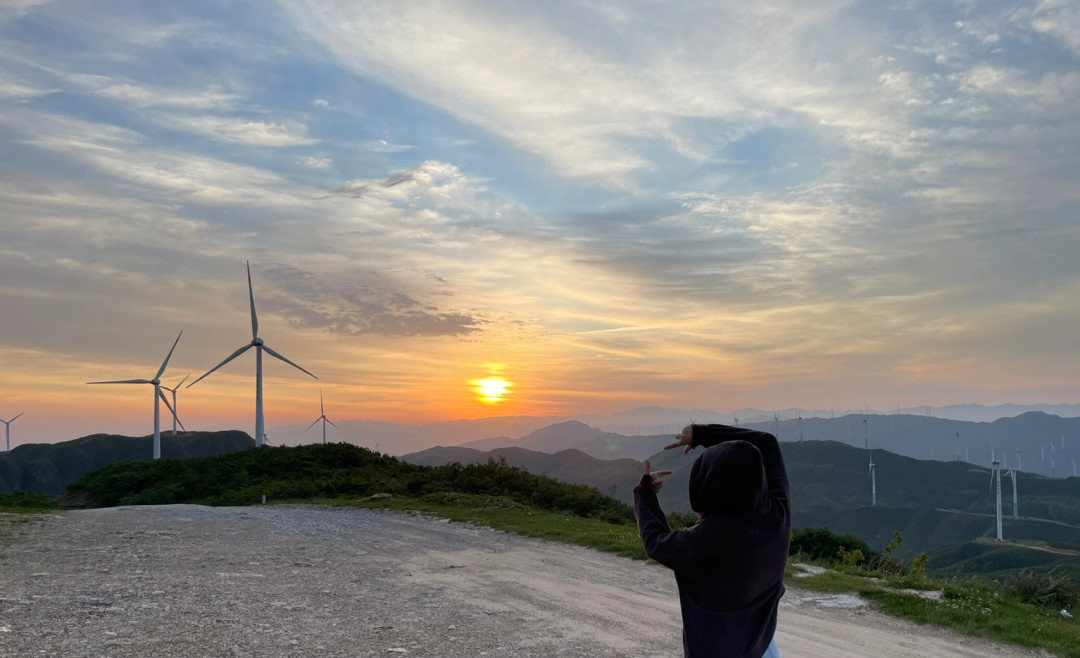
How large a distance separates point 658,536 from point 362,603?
975 cm

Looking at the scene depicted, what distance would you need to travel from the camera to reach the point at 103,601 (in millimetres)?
12508

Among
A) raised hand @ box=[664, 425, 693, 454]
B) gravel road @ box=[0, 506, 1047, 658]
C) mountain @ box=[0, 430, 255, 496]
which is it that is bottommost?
mountain @ box=[0, 430, 255, 496]

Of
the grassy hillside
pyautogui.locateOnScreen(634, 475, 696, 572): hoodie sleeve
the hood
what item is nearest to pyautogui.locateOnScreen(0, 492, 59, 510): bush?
the grassy hillside

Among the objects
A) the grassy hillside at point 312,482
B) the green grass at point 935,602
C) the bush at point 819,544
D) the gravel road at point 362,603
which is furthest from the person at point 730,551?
the grassy hillside at point 312,482

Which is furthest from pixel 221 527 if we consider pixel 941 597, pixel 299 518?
pixel 941 597

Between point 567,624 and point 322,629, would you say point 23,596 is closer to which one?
point 322,629

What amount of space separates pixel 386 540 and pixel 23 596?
344 inches

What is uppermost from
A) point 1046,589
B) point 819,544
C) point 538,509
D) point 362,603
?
point 362,603

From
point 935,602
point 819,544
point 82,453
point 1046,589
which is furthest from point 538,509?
point 82,453

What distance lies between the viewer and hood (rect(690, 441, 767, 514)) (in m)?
3.93

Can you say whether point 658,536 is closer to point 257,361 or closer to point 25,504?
Result: point 25,504

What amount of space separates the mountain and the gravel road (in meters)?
158

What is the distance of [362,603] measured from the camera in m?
12.5

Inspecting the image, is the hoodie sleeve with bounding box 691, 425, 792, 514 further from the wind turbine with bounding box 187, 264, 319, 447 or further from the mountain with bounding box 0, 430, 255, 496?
the mountain with bounding box 0, 430, 255, 496
